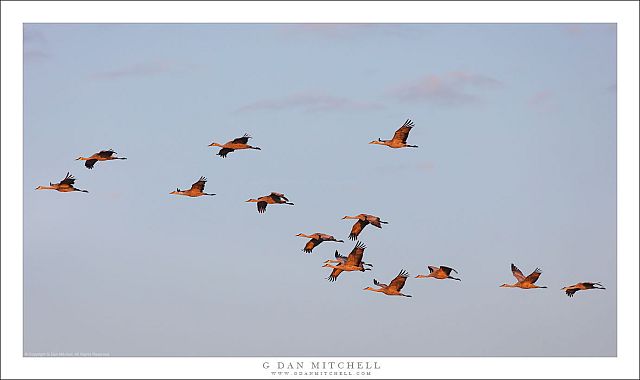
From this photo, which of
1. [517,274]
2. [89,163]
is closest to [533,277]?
[517,274]

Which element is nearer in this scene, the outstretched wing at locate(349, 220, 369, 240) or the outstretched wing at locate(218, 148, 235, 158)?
the outstretched wing at locate(218, 148, 235, 158)

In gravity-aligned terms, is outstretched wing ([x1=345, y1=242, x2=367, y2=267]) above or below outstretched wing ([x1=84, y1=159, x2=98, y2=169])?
below

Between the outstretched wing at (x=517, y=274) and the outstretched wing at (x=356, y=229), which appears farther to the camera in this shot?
the outstretched wing at (x=517, y=274)

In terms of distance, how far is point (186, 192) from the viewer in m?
41.6

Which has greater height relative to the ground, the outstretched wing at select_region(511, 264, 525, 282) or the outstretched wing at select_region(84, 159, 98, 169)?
the outstretched wing at select_region(84, 159, 98, 169)

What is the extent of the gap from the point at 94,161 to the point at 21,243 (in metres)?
3.47

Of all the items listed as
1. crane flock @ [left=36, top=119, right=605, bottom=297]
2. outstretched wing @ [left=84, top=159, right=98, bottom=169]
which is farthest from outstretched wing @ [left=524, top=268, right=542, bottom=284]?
outstretched wing @ [left=84, top=159, right=98, bottom=169]

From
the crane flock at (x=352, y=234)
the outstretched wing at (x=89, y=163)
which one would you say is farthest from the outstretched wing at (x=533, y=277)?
the outstretched wing at (x=89, y=163)

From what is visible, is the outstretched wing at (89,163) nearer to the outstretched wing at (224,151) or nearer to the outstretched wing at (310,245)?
the outstretched wing at (224,151)

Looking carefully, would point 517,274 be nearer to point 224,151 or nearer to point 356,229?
point 356,229

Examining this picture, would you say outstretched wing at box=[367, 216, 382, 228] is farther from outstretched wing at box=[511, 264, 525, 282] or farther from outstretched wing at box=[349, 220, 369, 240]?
outstretched wing at box=[511, 264, 525, 282]

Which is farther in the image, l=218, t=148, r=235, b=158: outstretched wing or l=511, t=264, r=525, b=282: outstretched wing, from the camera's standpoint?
l=511, t=264, r=525, b=282: outstretched wing

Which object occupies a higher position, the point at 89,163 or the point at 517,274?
the point at 89,163

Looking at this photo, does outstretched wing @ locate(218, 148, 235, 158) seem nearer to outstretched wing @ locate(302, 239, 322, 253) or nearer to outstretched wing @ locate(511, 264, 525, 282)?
outstretched wing @ locate(302, 239, 322, 253)
